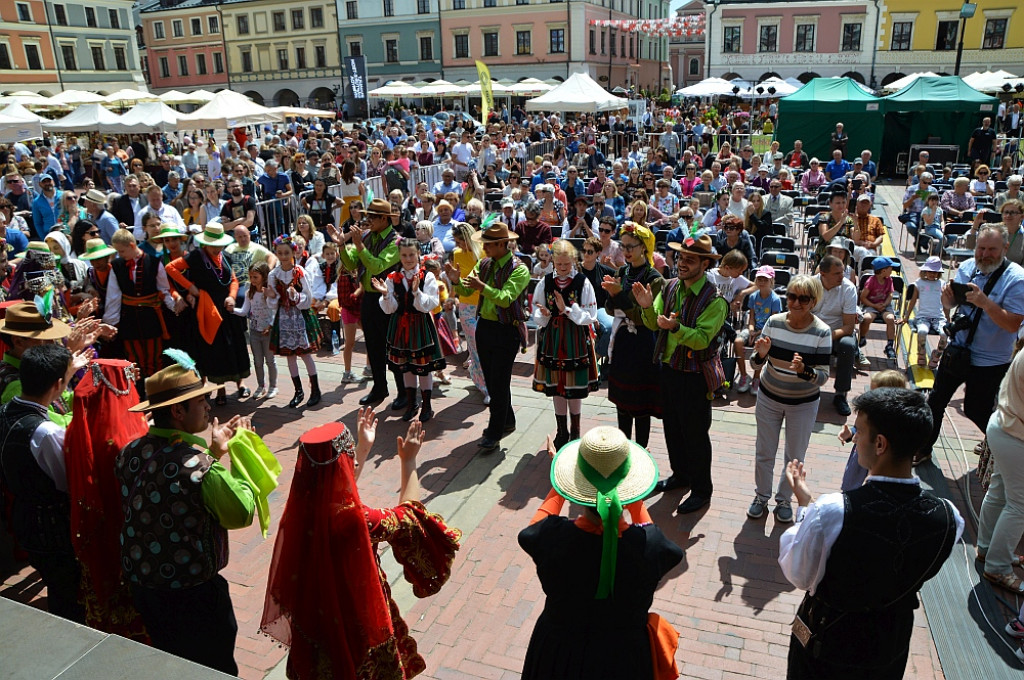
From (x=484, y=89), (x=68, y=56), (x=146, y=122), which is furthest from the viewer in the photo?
(x=68, y=56)

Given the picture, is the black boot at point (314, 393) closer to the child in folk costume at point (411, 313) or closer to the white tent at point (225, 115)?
the child in folk costume at point (411, 313)

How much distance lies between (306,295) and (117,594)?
4170mm

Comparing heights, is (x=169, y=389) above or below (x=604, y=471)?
above

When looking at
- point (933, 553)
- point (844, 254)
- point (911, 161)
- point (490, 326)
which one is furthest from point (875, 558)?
point (911, 161)

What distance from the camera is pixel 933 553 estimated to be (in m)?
2.65

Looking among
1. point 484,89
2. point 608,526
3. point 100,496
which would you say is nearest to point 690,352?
point 608,526

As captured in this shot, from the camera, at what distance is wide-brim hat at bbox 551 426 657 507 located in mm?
2654

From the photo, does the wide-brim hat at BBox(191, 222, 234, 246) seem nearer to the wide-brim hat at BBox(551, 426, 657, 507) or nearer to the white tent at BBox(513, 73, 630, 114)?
the wide-brim hat at BBox(551, 426, 657, 507)

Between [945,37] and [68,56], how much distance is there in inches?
2440

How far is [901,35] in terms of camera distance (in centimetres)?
4919

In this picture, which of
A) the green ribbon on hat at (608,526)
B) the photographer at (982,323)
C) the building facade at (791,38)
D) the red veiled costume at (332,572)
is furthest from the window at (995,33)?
the red veiled costume at (332,572)

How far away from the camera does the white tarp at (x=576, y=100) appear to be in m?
20.1

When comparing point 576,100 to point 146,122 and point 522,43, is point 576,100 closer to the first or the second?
point 146,122

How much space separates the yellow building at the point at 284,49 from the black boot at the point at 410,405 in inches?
2310
